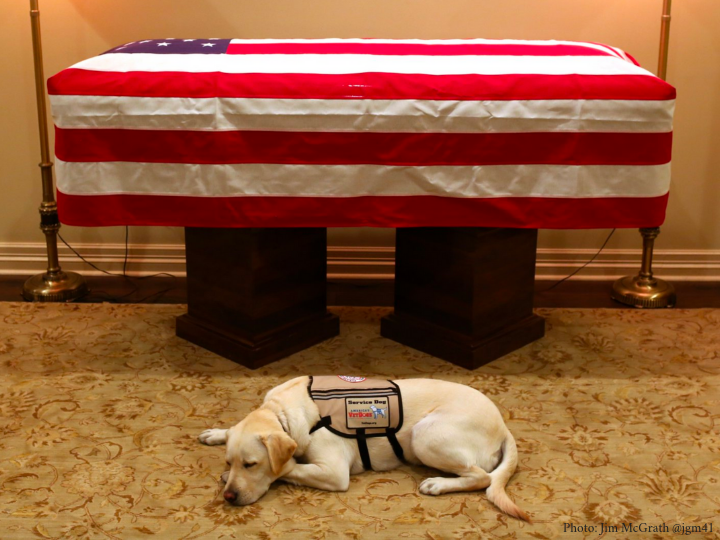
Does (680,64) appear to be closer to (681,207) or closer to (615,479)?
(681,207)

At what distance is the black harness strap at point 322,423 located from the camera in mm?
2141

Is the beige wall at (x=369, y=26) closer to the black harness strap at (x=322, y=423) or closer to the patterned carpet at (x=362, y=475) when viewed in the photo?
the patterned carpet at (x=362, y=475)

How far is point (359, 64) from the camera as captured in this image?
2.72 meters

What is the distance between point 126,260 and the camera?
12.5 feet

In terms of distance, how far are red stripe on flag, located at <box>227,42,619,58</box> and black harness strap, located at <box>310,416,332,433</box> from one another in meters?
1.32

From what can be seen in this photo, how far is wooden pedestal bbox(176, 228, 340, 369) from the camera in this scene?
2842 millimetres

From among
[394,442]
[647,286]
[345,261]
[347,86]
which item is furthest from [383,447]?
[647,286]

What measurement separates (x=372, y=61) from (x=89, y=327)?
1427 millimetres

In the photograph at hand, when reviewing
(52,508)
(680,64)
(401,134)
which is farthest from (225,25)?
(52,508)

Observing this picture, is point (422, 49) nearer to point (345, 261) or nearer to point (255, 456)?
point (345, 261)

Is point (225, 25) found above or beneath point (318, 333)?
above

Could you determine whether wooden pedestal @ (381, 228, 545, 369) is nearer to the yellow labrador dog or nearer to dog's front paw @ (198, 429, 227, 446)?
the yellow labrador dog

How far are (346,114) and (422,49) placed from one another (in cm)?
55

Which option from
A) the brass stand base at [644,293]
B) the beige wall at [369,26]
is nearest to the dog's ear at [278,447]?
the brass stand base at [644,293]
